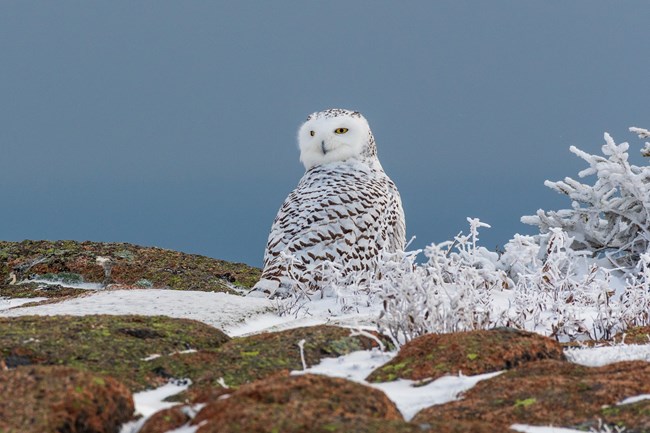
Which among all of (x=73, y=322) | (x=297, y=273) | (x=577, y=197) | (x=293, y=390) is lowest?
(x=293, y=390)

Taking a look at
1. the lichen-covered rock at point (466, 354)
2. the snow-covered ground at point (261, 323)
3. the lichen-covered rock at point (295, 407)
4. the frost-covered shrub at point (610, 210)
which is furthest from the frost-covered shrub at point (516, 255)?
the lichen-covered rock at point (295, 407)

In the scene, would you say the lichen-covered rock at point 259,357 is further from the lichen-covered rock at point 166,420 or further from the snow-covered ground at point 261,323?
the lichen-covered rock at point 166,420

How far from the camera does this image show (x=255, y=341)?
16.9 feet

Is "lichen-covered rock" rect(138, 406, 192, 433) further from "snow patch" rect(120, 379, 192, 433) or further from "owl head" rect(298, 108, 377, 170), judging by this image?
"owl head" rect(298, 108, 377, 170)

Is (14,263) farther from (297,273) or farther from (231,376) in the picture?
(231,376)

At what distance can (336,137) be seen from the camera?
1054 centimetres

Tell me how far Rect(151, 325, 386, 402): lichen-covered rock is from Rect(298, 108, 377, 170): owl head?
5.40m

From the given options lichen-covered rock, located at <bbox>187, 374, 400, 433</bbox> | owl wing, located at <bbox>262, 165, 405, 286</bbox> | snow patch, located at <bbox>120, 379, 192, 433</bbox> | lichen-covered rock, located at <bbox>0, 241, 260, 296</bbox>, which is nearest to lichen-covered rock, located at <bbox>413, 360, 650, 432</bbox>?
lichen-covered rock, located at <bbox>187, 374, 400, 433</bbox>

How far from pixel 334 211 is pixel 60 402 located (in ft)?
21.6

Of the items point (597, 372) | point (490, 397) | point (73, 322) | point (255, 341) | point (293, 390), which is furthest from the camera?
point (73, 322)

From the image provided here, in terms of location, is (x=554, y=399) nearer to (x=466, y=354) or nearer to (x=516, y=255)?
(x=466, y=354)

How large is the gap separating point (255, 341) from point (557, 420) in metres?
2.35

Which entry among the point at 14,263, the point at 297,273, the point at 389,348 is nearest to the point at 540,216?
the point at 297,273

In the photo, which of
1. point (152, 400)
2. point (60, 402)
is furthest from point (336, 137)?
point (60, 402)
